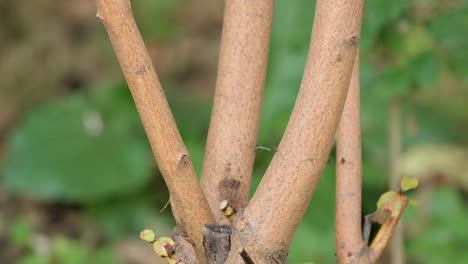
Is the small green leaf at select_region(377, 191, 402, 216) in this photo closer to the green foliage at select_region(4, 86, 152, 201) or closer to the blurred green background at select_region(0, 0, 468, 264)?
the blurred green background at select_region(0, 0, 468, 264)

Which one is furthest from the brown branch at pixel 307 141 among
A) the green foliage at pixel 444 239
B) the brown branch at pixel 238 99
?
the green foliage at pixel 444 239

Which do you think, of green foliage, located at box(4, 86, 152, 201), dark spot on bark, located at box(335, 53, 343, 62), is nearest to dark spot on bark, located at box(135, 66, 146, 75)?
dark spot on bark, located at box(335, 53, 343, 62)

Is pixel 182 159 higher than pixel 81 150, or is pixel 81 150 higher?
pixel 81 150

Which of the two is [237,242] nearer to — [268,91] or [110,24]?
[110,24]

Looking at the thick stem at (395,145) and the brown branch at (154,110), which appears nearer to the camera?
the brown branch at (154,110)

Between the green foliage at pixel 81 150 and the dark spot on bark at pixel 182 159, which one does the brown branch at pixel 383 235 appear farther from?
the green foliage at pixel 81 150

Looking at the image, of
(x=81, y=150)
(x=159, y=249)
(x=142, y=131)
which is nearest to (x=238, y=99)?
(x=159, y=249)

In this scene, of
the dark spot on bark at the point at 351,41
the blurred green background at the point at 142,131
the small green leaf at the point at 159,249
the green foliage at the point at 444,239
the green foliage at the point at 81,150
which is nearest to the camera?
the dark spot on bark at the point at 351,41

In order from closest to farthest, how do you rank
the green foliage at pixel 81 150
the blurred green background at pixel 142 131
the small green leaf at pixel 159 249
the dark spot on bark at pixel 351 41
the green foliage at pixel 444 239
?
1. the dark spot on bark at pixel 351 41
2. the small green leaf at pixel 159 249
3. the blurred green background at pixel 142 131
4. the green foliage at pixel 444 239
5. the green foliage at pixel 81 150

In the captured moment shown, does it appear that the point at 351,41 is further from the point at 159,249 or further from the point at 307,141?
the point at 159,249

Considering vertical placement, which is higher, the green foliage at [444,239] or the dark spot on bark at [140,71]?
the dark spot on bark at [140,71]
